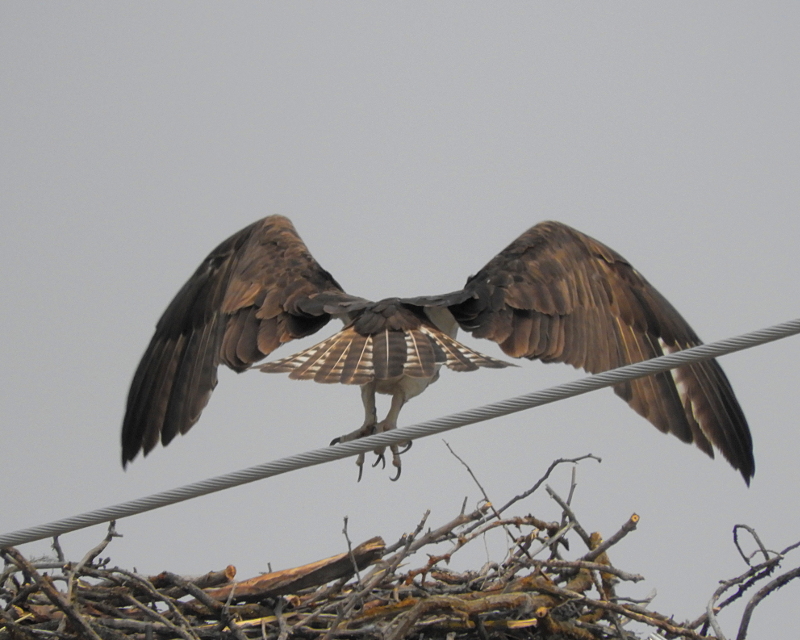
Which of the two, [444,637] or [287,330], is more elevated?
[287,330]

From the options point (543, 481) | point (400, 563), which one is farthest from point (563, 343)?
point (400, 563)

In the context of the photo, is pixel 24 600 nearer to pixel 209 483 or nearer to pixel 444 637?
pixel 209 483

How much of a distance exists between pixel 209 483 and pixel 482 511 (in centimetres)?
165

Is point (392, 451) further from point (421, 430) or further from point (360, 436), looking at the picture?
point (421, 430)

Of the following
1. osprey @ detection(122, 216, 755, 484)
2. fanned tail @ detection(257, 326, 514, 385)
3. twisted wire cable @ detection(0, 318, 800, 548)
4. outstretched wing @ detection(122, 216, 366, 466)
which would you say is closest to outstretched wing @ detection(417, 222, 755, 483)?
osprey @ detection(122, 216, 755, 484)

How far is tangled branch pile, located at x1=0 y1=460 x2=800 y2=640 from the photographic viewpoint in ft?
15.9

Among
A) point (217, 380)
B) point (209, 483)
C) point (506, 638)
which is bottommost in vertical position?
point (506, 638)

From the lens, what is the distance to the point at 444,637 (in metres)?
5.02

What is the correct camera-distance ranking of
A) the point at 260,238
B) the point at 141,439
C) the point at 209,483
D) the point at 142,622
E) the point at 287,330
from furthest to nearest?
the point at 260,238, the point at 141,439, the point at 287,330, the point at 142,622, the point at 209,483

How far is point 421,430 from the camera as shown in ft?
13.1

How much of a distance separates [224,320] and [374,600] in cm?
232

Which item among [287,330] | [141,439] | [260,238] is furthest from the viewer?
[260,238]

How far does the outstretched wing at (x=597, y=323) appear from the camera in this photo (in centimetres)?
629

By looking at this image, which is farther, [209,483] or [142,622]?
[142,622]
